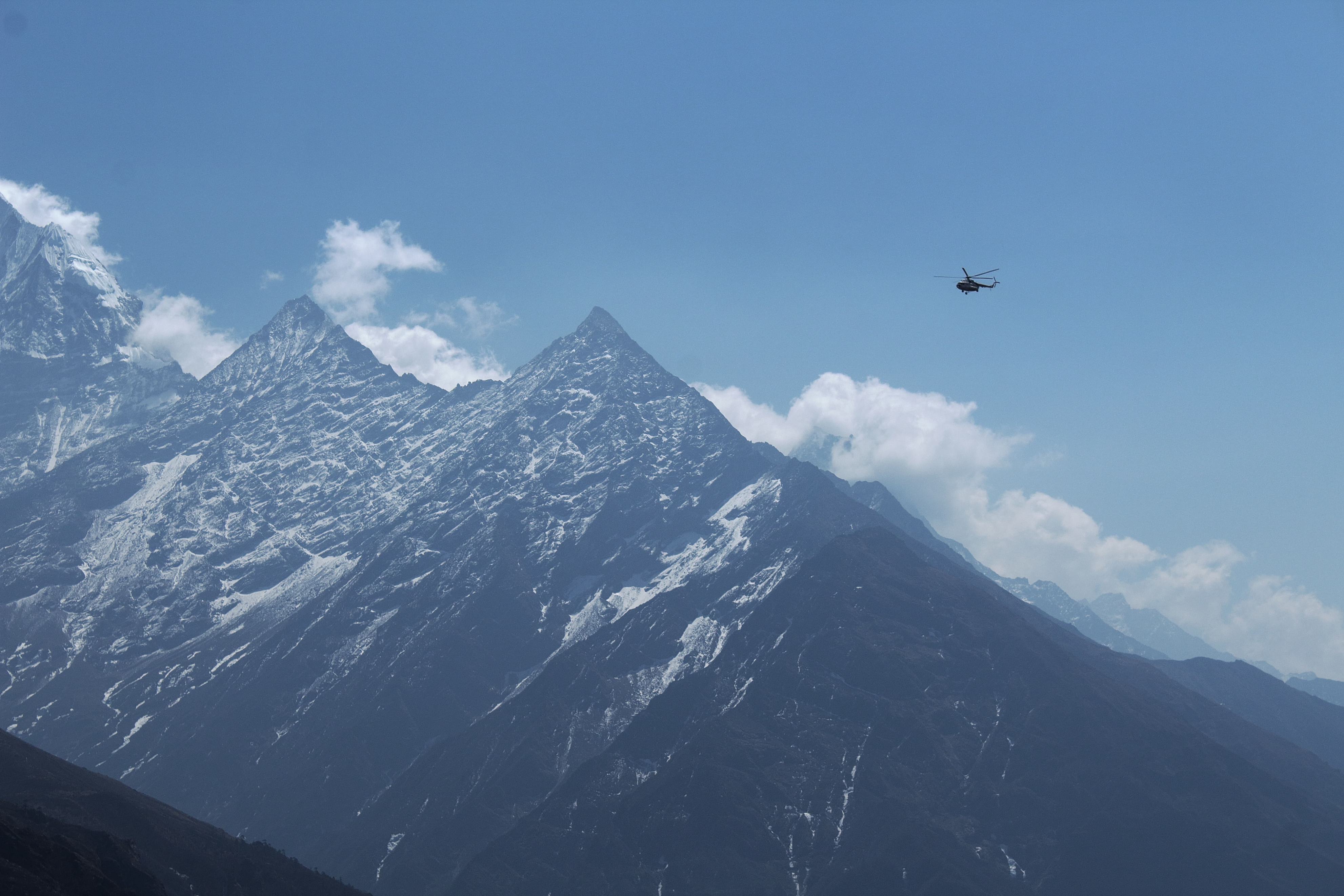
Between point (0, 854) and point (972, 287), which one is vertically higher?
point (972, 287)

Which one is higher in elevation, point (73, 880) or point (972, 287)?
point (972, 287)

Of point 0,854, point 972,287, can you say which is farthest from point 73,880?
point 972,287

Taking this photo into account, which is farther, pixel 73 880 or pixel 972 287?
pixel 73 880

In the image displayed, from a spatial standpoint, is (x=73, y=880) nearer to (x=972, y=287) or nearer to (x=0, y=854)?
(x=0, y=854)

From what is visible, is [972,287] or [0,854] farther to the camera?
[0,854]
